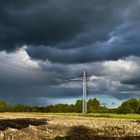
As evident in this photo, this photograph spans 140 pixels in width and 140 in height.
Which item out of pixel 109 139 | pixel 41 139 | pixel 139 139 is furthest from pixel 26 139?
pixel 139 139

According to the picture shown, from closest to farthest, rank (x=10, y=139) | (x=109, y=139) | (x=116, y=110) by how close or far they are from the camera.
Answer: (x=10, y=139) → (x=109, y=139) → (x=116, y=110)

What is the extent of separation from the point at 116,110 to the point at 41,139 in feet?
497

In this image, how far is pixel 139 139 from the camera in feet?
107

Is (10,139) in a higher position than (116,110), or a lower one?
lower

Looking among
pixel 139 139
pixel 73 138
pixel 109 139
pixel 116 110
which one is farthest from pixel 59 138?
pixel 116 110

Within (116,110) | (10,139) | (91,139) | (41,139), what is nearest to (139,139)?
(91,139)

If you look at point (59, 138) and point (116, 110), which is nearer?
point (59, 138)

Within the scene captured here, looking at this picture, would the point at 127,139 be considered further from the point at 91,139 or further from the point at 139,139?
the point at 91,139

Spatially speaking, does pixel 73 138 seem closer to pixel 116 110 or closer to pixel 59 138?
pixel 59 138

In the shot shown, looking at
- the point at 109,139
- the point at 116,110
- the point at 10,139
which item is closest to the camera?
the point at 10,139

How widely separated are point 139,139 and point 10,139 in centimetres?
968

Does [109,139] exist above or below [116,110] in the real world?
below

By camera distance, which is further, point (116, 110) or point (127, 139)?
point (116, 110)

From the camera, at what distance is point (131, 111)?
183 m
